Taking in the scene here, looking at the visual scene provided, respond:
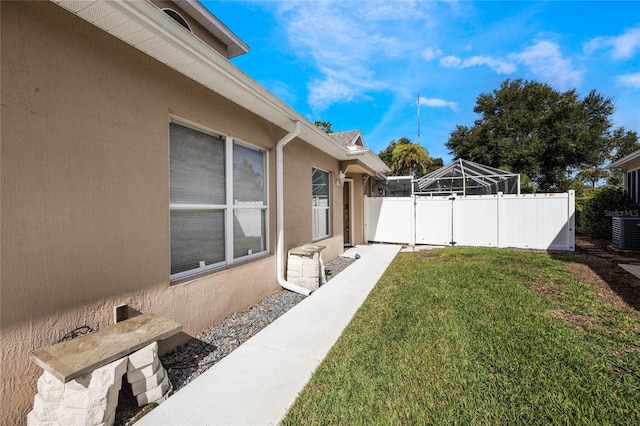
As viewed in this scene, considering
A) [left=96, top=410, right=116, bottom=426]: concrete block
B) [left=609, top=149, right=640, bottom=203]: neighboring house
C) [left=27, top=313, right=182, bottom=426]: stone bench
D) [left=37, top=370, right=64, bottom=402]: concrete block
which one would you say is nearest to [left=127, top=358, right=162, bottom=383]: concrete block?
[left=27, top=313, right=182, bottom=426]: stone bench

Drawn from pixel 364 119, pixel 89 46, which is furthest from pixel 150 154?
pixel 364 119

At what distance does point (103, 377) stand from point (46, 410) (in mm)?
454

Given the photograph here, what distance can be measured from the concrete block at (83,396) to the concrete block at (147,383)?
0.36 metres

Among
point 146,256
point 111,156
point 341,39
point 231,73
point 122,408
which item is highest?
point 341,39

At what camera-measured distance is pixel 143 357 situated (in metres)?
2.38

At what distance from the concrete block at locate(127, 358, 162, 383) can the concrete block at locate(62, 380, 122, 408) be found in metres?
0.31

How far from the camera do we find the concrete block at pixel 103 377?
201 centimetres

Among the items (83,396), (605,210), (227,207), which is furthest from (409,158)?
(83,396)

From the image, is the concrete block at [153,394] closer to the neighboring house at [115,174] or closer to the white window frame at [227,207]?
the neighboring house at [115,174]

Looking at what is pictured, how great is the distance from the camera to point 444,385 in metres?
2.61

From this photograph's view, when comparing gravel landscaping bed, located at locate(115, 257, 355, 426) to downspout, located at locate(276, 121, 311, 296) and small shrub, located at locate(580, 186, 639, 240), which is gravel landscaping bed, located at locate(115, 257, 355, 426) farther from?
small shrub, located at locate(580, 186, 639, 240)

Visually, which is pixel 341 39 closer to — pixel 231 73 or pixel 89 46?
pixel 231 73

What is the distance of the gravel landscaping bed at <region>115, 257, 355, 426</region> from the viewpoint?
2.46 metres

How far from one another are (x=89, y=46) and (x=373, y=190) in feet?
40.9
